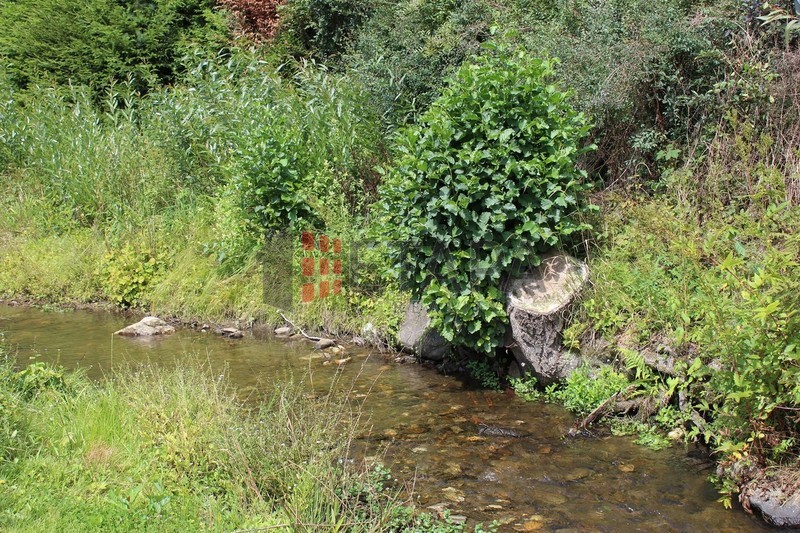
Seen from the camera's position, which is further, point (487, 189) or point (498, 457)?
point (487, 189)

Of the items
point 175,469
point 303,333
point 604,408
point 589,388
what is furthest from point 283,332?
point 175,469

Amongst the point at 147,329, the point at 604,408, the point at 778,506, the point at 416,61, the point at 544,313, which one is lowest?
the point at 147,329

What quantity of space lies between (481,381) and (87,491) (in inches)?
153

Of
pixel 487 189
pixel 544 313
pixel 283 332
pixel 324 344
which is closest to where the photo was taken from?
pixel 544 313

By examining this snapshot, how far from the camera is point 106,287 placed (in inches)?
421

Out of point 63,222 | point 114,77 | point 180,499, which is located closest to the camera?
point 180,499

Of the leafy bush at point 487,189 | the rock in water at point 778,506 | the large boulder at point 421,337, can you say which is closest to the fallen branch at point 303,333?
the large boulder at point 421,337

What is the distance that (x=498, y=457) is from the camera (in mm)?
5637

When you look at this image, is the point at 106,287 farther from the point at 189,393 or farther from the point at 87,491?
the point at 87,491

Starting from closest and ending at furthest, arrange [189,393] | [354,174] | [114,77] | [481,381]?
[189,393], [481,381], [354,174], [114,77]

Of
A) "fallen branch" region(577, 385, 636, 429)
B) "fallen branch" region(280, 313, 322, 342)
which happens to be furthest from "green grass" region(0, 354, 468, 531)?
"fallen branch" region(280, 313, 322, 342)

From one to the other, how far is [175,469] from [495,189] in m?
3.65

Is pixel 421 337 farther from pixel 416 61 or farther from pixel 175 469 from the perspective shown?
pixel 416 61

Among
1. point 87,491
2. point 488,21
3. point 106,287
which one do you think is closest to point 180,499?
point 87,491
